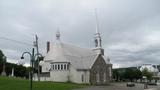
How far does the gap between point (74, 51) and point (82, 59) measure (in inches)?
169

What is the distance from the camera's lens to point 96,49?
326 feet

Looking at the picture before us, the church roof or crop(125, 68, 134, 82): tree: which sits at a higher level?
the church roof

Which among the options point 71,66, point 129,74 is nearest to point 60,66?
point 71,66

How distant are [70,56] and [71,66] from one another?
307cm

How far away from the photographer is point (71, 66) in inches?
2980

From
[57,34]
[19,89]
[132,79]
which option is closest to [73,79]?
[57,34]

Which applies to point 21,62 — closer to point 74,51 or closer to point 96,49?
point 74,51

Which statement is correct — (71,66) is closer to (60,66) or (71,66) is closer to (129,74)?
(60,66)

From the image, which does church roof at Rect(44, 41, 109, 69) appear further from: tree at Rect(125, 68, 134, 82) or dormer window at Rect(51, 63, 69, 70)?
tree at Rect(125, 68, 134, 82)

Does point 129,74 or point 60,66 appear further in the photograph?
point 129,74

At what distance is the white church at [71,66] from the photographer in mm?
75438

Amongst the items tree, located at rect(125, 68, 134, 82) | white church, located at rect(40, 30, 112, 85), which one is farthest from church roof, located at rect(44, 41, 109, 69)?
tree, located at rect(125, 68, 134, 82)

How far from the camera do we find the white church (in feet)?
247

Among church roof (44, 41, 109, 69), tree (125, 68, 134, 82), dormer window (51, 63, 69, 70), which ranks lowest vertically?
tree (125, 68, 134, 82)
